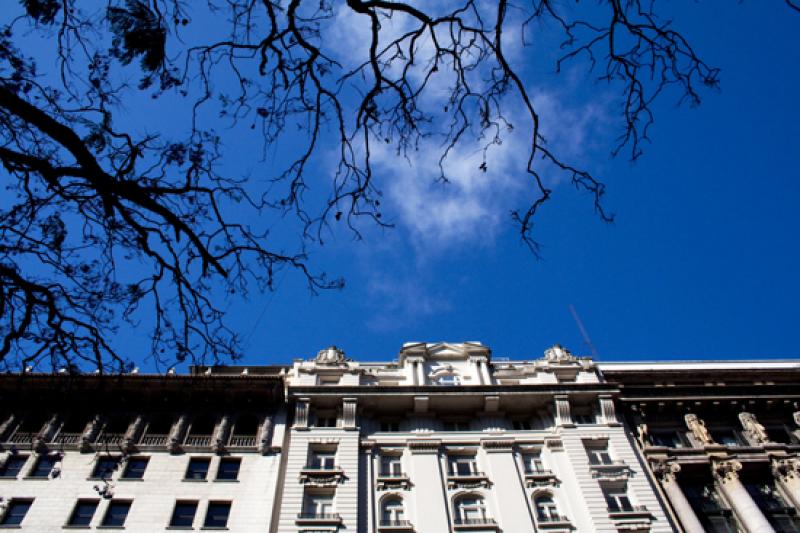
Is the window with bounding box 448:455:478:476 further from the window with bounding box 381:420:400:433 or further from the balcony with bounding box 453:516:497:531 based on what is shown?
the window with bounding box 381:420:400:433

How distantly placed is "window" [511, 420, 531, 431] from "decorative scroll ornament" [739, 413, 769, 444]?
11.3m

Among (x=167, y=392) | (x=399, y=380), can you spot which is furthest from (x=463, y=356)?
(x=167, y=392)

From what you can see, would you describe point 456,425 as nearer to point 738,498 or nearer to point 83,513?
point 738,498

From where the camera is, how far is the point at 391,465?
102ft

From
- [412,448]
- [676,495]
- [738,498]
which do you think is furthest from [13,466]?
[738,498]

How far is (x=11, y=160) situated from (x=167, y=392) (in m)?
25.9

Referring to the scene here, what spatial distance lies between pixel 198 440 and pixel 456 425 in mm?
13032

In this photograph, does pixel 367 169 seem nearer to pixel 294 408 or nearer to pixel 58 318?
pixel 58 318

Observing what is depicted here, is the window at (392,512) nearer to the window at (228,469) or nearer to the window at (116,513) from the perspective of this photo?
the window at (228,469)

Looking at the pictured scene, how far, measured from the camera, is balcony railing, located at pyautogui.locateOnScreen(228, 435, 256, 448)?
31234 mm

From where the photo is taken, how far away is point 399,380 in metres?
36.4

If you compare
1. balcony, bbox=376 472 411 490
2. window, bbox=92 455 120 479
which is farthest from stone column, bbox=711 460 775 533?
window, bbox=92 455 120 479

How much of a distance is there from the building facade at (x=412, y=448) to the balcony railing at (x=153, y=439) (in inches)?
3.7

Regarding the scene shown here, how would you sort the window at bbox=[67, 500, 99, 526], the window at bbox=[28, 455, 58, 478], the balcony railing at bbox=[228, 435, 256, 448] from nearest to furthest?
1. the window at bbox=[67, 500, 99, 526]
2. the window at bbox=[28, 455, 58, 478]
3. the balcony railing at bbox=[228, 435, 256, 448]
